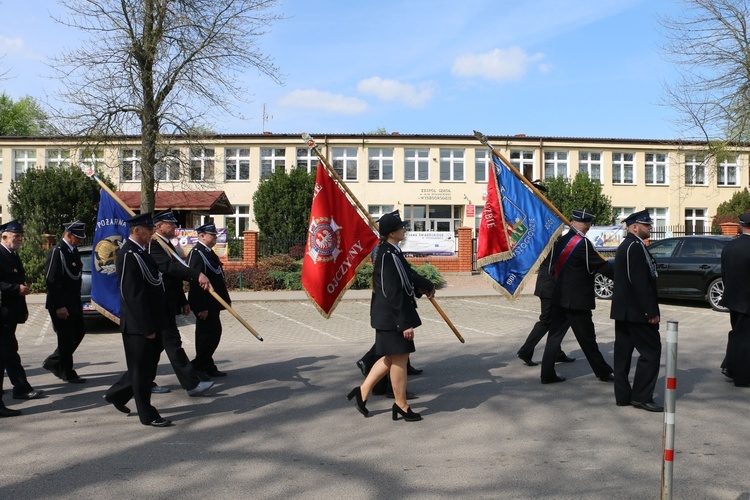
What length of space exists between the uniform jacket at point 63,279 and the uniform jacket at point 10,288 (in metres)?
0.40

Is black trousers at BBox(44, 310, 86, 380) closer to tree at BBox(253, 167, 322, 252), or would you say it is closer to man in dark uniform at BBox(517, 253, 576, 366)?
man in dark uniform at BBox(517, 253, 576, 366)

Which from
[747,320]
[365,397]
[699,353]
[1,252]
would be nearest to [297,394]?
[365,397]

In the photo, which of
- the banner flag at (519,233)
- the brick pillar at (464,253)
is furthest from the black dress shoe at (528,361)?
the brick pillar at (464,253)

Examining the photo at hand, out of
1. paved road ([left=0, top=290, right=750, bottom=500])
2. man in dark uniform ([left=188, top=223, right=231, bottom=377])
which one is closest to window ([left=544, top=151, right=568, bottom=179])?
paved road ([left=0, top=290, right=750, bottom=500])

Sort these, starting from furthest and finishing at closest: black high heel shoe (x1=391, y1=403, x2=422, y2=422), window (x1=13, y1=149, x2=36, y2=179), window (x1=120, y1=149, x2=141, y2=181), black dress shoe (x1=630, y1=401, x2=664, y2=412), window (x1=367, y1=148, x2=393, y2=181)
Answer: window (x1=367, y1=148, x2=393, y2=181), window (x1=13, y1=149, x2=36, y2=179), window (x1=120, y1=149, x2=141, y2=181), black dress shoe (x1=630, y1=401, x2=664, y2=412), black high heel shoe (x1=391, y1=403, x2=422, y2=422)

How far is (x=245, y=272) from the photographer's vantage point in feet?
71.9

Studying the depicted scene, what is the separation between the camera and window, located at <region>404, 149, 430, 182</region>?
41500 millimetres

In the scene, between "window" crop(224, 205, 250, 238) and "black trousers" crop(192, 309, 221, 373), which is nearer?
"black trousers" crop(192, 309, 221, 373)

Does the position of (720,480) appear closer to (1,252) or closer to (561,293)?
(561,293)

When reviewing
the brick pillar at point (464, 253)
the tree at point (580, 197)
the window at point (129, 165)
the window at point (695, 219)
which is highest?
the window at point (129, 165)

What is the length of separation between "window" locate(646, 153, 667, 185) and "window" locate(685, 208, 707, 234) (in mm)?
2527

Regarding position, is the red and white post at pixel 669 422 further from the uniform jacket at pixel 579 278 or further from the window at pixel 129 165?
the window at pixel 129 165

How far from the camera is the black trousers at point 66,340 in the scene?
7.96 meters

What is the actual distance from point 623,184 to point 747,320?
1482 inches
